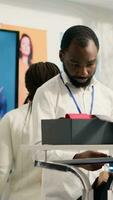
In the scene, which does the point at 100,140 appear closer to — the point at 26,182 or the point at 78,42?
the point at 78,42

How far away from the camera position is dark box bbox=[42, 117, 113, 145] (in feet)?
3.20

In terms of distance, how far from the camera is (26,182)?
1.70 meters

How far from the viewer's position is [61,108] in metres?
1.34

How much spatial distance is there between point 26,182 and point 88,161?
830mm

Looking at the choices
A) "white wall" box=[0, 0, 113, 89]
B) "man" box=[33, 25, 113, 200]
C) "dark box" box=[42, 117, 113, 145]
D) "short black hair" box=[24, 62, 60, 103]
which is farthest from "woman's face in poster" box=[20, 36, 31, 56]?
"dark box" box=[42, 117, 113, 145]

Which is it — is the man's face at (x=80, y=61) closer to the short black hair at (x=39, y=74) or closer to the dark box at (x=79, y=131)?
the dark box at (x=79, y=131)

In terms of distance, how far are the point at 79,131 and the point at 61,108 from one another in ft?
1.22

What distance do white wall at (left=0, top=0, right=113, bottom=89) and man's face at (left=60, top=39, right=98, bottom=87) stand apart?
156cm

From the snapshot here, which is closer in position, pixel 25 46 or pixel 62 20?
pixel 25 46

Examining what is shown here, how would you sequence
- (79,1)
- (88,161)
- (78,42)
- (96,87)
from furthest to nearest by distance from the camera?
(79,1) → (96,87) → (78,42) → (88,161)

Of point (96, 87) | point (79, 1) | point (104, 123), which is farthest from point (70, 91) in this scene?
point (79, 1)

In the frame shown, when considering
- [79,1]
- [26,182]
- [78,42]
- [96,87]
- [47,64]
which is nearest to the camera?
[78,42]

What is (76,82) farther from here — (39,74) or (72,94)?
(39,74)

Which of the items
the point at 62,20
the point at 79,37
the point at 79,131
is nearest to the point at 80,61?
the point at 79,37
